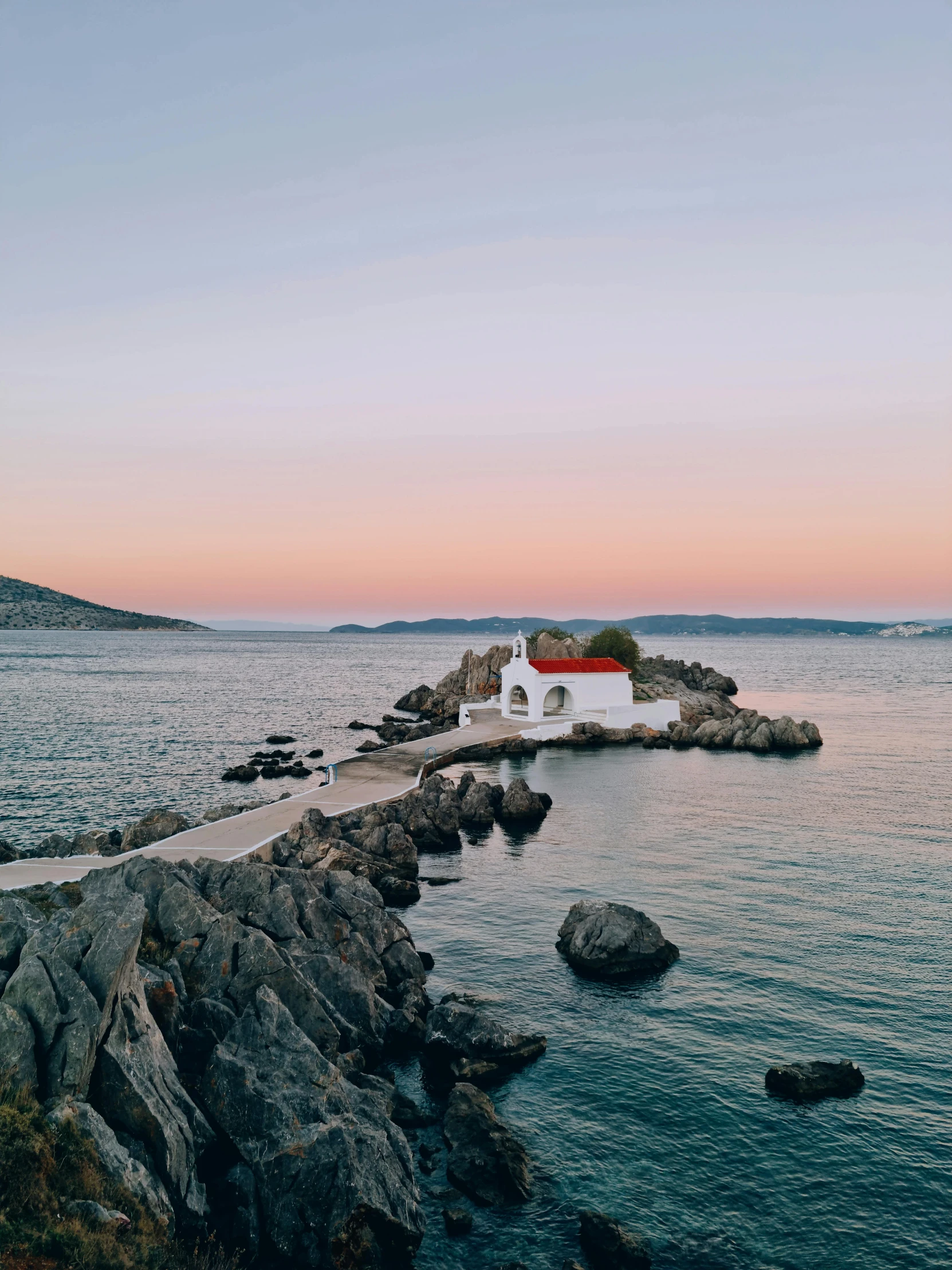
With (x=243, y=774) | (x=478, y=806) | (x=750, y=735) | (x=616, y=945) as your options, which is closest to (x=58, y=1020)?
(x=616, y=945)

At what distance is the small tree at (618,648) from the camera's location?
328ft

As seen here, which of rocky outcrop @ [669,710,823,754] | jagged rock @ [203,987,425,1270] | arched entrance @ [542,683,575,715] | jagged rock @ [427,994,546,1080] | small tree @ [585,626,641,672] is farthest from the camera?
small tree @ [585,626,641,672]

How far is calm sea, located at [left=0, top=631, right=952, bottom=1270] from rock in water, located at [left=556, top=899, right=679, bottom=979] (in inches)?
24.5

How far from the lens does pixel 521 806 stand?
4638 centimetres

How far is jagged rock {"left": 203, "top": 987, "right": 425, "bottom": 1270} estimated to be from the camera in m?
13.3

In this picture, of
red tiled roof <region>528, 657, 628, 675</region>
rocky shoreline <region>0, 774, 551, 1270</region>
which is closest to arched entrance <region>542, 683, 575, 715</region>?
red tiled roof <region>528, 657, 628, 675</region>

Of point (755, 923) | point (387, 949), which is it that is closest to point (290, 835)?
point (387, 949)

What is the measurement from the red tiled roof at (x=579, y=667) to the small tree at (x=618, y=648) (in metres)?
18.8

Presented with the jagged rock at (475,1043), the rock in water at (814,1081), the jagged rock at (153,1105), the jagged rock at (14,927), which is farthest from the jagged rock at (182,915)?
the rock in water at (814,1081)

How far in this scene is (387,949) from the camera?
2519 centimetres

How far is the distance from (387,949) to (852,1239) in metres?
14.5

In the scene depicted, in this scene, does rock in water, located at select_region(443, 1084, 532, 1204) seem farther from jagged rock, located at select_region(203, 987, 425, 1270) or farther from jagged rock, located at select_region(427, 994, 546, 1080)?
jagged rock, located at select_region(427, 994, 546, 1080)

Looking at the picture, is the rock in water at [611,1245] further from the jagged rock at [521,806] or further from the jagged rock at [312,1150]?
the jagged rock at [521,806]

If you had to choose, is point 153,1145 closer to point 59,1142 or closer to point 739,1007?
point 59,1142
